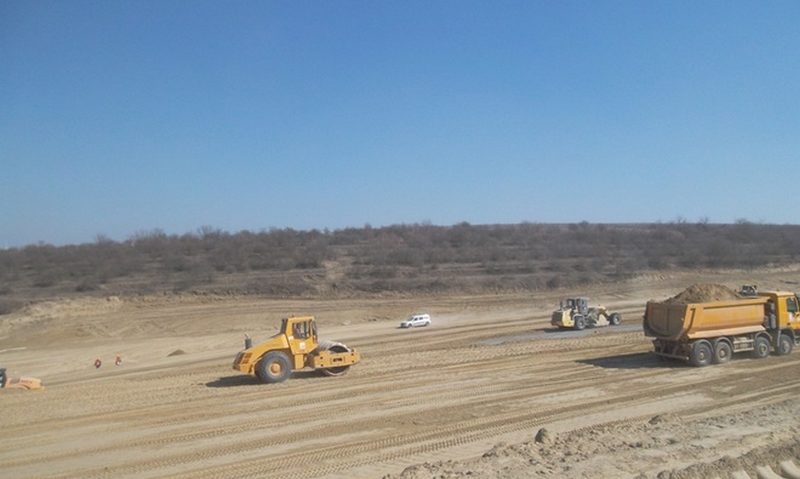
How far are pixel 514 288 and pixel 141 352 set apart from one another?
3357 centimetres

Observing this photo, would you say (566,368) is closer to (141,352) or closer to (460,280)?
(141,352)

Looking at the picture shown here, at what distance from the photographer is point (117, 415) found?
1864cm

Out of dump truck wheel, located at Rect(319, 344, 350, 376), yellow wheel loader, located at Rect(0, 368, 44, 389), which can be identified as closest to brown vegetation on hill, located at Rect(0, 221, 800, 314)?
yellow wheel loader, located at Rect(0, 368, 44, 389)

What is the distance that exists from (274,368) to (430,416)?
751cm

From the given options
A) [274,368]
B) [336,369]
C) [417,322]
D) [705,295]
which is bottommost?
[417,322]

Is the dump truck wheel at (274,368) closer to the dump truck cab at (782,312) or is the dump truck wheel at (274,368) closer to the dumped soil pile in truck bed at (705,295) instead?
the dumped soil pile in truck bed at (705,295)

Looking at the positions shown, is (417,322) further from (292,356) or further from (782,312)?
(782,312)

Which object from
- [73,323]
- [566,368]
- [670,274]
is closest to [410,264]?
[670,274]

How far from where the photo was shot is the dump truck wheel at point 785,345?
24672 millimetres

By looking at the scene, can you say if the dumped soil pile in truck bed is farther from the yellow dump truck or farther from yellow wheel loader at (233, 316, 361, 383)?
yellow wheel loader at (233, 316, 361, 383)

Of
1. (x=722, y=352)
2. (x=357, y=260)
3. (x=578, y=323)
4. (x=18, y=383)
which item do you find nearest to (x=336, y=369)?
(x=18, y=383)

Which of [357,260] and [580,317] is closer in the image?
[580,317]

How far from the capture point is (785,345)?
976 inches

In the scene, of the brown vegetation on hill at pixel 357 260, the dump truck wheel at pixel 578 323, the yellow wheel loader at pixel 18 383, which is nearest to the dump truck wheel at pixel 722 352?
the dump truck wheel at pixel 578 323
